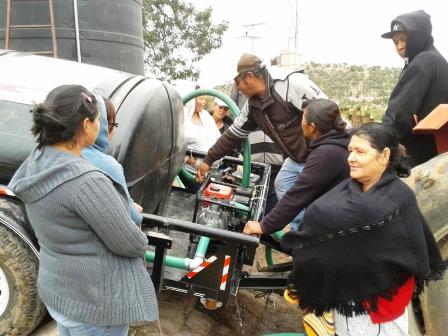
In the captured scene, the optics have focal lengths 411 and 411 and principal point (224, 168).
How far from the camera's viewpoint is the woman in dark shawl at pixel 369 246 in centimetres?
178

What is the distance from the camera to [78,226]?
156 cm

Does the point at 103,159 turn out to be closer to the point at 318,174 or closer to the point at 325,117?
the point at 318,174

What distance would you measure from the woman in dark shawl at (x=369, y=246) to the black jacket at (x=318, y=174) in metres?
0.41

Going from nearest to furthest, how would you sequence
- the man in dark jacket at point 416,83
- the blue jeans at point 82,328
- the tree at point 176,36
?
the blue jeans at point 82,328 < the man in dark jacket at point 416,83 < the tree at point 176,36

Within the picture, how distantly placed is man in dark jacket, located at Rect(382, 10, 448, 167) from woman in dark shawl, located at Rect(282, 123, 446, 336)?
3.34ft

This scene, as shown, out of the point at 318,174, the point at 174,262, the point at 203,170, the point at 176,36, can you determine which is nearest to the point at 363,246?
the point at 318,174

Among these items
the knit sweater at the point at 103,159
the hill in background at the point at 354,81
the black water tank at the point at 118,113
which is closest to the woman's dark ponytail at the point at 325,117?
the black water tank at the point at 118,113

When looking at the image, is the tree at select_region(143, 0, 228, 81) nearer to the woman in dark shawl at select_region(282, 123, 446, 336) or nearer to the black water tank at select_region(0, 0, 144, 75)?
the black water tank at select_region(0, 0, 144, 75)

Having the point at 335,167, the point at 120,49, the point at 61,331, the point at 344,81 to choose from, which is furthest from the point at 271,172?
the point at 344,81

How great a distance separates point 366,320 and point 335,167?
838 millimetres

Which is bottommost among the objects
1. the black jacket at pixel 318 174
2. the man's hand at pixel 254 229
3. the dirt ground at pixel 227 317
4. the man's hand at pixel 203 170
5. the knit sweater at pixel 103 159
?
the dirt ground at pixel 227 317

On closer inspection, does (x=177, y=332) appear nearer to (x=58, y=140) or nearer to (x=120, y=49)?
(x=58, y=140)

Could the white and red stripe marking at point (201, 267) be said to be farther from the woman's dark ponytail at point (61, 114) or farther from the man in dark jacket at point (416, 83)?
the man in dark jacket at point (416, 83)

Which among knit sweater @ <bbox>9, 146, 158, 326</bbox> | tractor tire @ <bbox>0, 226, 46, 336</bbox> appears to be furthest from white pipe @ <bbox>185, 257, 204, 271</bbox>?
tractor tire @ <bbox>0, 226, 46, 336</bbox>
